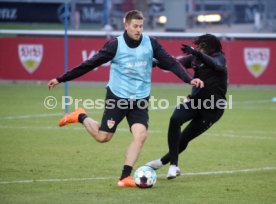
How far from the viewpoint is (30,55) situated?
26641mm

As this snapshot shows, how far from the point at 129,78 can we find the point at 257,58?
16.3 meters

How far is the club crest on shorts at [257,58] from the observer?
26125mm

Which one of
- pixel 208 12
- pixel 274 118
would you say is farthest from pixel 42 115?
pixel 208 12

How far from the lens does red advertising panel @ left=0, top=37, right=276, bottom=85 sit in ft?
86.2

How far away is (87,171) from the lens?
37.3 feet

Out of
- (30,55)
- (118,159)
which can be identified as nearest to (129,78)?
(118,159)

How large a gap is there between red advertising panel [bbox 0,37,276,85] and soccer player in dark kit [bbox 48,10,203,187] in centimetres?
1591

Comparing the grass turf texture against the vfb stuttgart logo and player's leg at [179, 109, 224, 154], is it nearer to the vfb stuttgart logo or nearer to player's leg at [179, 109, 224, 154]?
player's leg at [179, 109, 224, 154]

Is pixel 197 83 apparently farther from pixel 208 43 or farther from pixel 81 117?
pixel 81 117

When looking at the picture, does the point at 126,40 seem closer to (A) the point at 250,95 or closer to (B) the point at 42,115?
(B) the point at 42,115

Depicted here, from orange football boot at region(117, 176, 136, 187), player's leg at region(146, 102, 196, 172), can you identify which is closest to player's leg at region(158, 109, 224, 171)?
player's leg at region(146, 102, 196, 172)

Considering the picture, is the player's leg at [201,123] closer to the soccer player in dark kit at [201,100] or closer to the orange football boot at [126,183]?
the soccer player in dark kit at [201,100]

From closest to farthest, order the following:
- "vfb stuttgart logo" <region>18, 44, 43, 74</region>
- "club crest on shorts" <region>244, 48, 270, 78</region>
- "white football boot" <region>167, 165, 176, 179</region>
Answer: "white football boot" <region>167, 165, 176, 179</region> → "club crest on shorts" <region>244, 48, 270, 78</region> → "vfb stuttgart logo" <region>18, 44, 43, 74</region>

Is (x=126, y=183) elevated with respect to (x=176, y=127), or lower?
lower
